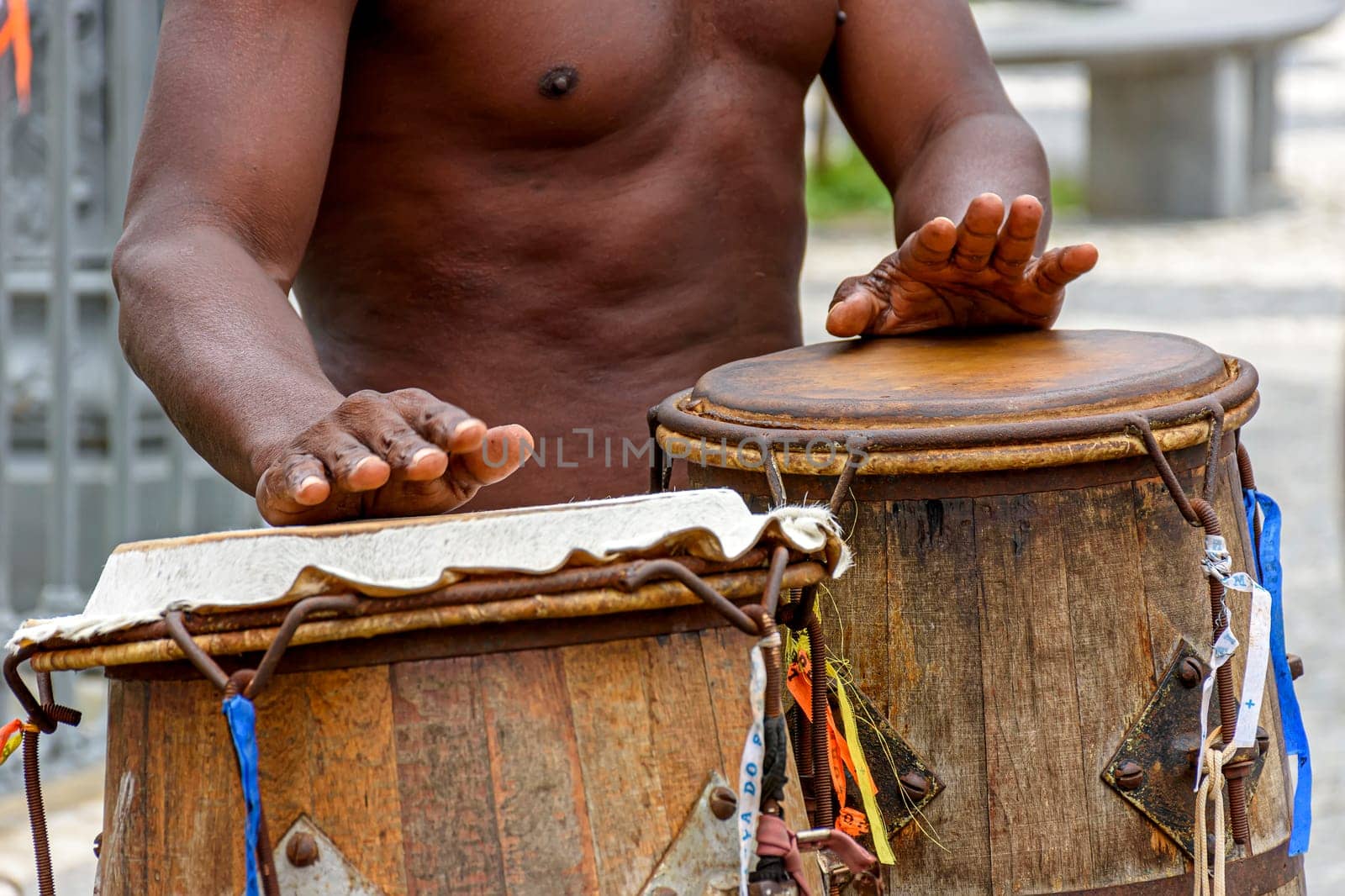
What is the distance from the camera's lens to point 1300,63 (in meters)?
19.2

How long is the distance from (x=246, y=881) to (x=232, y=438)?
1.23 feet

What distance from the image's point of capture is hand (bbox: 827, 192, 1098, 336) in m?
1.59

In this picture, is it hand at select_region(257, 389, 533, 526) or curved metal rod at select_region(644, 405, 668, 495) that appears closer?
hand at select_region(257, 389, 533, 526)

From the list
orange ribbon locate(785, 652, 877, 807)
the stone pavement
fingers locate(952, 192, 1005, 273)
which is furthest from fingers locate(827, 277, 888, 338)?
the stone pavement

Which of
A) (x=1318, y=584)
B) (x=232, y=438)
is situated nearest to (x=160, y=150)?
(x=232, y=438)

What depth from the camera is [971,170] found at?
73.7 inches

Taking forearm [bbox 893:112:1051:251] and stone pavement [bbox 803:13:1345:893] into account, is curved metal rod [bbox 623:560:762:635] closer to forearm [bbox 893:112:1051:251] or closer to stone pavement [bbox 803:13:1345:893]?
forearm [bbox 893:112:1051:251]

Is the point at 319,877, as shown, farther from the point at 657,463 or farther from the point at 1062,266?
the point at 1062,266

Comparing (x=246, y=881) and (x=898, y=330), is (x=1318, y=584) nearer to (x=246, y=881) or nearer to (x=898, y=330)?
(x=898, y=330)

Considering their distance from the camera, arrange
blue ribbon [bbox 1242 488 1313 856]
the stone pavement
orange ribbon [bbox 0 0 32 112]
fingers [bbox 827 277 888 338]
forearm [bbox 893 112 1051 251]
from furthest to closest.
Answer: the stone pavement < orange ribbon [bbox 0 0 32 112] < forearm [bbox 893 112 1051 251] < fingers [bbox 827 277 888 338] < blue ribbon [bbox 1242 488 1313 856]

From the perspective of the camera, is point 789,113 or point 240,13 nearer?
point 240,13

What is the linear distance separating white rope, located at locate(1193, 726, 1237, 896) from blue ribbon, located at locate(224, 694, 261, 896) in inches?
32.0

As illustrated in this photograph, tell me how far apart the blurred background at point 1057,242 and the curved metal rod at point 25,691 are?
133 cm

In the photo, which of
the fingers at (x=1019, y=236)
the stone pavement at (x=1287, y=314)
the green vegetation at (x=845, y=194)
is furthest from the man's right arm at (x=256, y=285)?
the green vegetation at (x=845, y=194)
